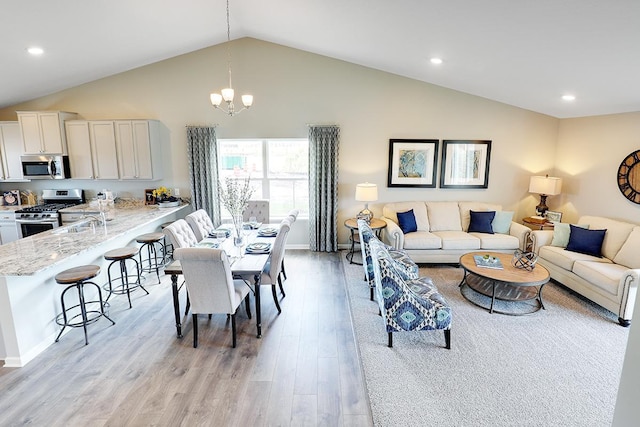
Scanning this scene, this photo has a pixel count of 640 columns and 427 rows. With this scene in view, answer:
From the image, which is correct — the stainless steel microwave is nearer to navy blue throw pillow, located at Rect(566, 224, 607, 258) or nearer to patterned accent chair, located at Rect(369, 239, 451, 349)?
patterned accent chair, located at Rect(369, 239, 451, 349)

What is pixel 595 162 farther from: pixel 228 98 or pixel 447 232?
pixel 228 98

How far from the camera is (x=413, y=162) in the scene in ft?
20.7

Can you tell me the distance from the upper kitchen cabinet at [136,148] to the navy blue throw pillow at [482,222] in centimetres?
567

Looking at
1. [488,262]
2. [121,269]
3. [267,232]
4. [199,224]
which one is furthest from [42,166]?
[488,262]

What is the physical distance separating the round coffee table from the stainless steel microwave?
664 centimetres

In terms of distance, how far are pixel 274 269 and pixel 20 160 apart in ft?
17.1

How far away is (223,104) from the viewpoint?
6.12 meters

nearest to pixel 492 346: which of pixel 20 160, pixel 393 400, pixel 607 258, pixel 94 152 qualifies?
pixel 393 400

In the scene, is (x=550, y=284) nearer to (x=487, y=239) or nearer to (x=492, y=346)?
(x=487, y=239)

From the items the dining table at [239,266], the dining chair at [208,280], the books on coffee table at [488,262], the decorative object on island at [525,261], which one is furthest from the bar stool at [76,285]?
the decorative object on island at [525,261]

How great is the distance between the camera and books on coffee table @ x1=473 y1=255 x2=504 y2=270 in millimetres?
4398

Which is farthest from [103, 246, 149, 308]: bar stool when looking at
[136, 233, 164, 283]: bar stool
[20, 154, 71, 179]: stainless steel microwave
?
[20, 154, 71, 179]: stainless steel microwave

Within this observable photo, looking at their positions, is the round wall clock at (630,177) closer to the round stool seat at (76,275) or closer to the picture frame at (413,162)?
the picture frame at (413,162)

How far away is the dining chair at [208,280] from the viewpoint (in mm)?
→ 3107
